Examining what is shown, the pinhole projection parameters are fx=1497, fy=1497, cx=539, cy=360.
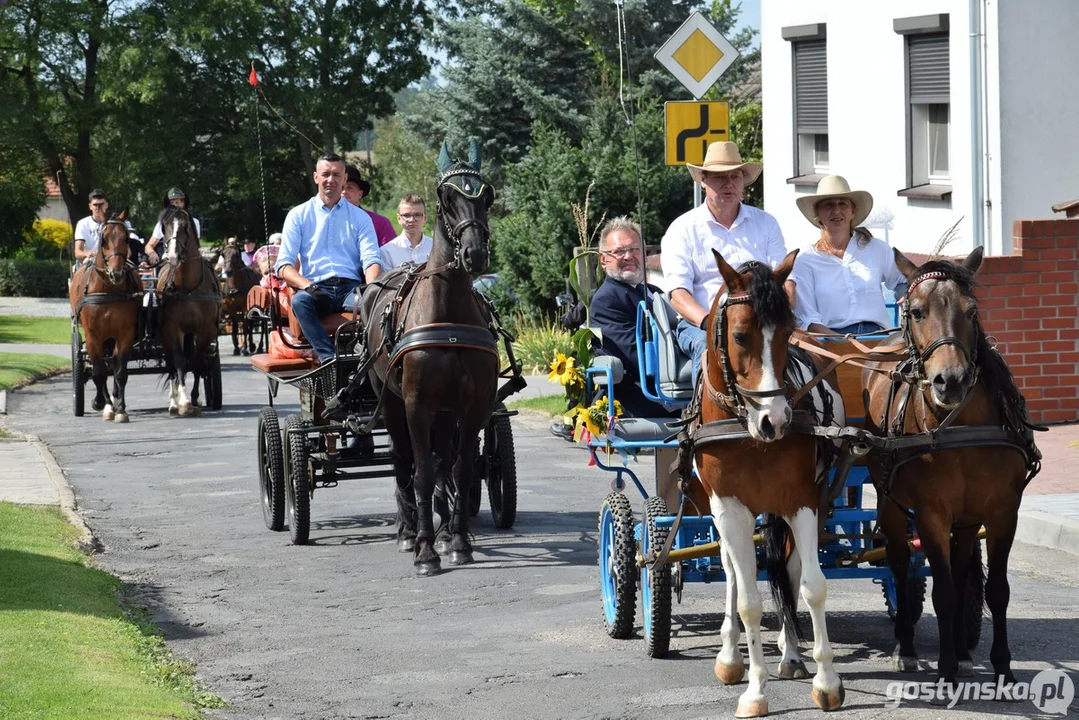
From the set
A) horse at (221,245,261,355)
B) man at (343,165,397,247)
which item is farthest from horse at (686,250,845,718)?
horse at (221,245,261,355)

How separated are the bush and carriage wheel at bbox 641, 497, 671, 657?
4665 cm

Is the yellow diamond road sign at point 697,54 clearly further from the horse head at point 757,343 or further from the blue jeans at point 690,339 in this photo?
the horse head at point 757,343

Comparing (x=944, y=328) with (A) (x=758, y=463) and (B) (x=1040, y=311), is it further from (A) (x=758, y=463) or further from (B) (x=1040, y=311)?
(B) (x=1040, y=311)

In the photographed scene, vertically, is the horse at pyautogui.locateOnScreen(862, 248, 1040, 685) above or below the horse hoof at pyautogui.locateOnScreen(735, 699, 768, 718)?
above

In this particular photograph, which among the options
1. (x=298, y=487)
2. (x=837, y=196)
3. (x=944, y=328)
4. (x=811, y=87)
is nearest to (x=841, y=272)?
(x=837, y=196)

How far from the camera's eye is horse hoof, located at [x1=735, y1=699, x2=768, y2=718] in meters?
5.93

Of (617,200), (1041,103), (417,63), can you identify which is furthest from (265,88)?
(1041,103)

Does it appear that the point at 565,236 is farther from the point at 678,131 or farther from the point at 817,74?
the point at 678,131

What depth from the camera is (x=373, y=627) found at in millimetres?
7945

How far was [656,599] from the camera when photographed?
22.6 ft

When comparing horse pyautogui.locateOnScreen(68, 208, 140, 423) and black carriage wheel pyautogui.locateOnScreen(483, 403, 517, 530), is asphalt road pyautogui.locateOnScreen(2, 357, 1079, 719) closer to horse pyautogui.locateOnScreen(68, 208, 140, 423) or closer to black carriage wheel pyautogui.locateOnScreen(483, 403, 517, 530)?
black carriage wheel pyautogui.locateOnScreen(483, 403, 517, 530)

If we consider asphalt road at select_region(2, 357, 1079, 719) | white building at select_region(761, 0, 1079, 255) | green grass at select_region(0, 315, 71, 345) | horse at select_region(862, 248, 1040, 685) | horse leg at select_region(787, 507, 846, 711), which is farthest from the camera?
green grass at select_region(0, 315, 71, 345)

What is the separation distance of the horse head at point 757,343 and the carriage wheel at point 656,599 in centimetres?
114

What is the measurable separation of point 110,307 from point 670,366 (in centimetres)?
1201
